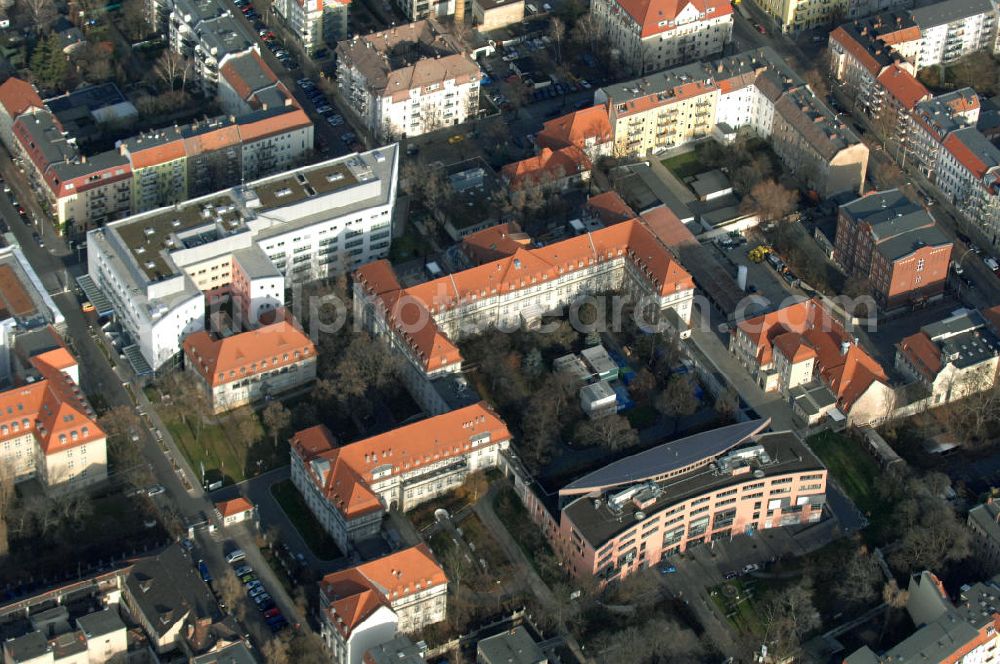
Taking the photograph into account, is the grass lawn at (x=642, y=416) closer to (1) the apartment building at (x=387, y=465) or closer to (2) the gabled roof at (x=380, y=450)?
(1) the apartment building at (x=387, y=465)

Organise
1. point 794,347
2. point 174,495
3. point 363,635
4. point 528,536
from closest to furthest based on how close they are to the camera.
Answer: point 363,635, point 528,536, point 174,495, point 794,347

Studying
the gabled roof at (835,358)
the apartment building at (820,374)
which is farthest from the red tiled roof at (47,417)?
the apartment building at (820,374)

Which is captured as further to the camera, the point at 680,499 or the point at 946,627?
the point at 680,499

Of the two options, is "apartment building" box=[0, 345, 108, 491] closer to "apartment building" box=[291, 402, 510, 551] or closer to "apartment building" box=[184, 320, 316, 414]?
"apartment building" box=[184, 320, 316, 414]

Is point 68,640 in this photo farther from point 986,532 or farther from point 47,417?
point 986,532

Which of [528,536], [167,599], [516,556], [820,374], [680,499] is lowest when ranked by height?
[516,556]

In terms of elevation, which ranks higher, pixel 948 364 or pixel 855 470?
pixel 948 364

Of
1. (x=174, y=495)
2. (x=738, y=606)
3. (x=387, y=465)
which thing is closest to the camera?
(x=738, y=606)

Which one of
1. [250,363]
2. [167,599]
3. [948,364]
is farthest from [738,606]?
[250,363]

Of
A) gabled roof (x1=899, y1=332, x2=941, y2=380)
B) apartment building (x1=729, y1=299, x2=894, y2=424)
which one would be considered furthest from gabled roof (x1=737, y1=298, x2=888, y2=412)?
gabled roof (x1=899, y1=332, x2=941, y2=380)

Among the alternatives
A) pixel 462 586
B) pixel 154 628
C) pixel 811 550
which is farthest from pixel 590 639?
pixel 154 628
